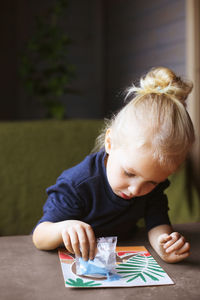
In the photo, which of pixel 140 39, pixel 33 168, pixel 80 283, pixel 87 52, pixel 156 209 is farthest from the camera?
pixel 87 52

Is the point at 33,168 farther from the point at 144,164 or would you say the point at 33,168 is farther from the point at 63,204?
the point at 144,164

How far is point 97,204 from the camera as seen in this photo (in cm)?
103

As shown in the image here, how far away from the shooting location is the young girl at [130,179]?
850 millimetres

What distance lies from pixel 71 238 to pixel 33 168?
105cm

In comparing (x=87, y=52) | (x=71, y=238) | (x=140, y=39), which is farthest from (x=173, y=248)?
(x=87, y=52)

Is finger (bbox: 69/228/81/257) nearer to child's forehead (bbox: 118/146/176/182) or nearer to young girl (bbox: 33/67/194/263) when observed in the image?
young girl (bbox: 33/67/194/263)

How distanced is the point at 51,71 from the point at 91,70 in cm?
79

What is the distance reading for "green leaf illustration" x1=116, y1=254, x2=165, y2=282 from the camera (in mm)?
758

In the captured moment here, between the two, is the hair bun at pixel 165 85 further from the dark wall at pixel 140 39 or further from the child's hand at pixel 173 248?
the dark wall at pixel 140 39

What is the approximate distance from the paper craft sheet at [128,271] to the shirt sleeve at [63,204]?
4.0 inches

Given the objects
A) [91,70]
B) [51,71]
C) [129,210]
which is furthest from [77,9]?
[129,210]

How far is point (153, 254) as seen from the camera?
0.89 metres

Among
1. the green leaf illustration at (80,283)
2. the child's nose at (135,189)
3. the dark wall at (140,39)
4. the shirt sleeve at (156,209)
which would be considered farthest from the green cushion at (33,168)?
the green leaf illustration at (80,283)

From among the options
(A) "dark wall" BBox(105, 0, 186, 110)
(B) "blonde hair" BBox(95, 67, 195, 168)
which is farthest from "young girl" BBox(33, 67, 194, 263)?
(A) "dark wall" BBox(105, 0, 186, 110)
